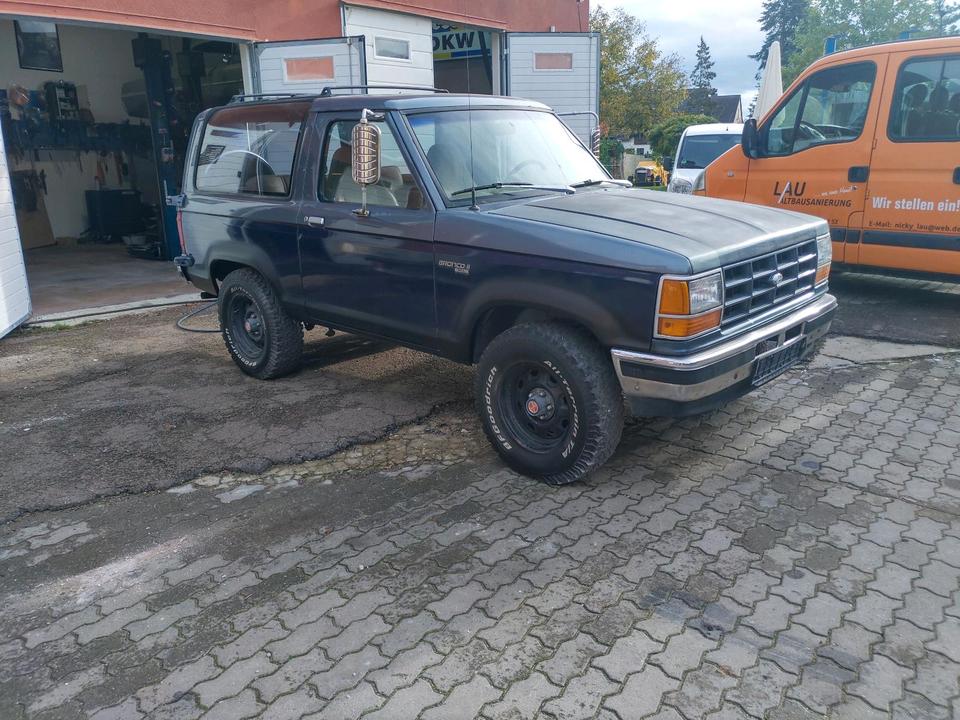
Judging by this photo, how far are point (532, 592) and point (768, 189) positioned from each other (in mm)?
5958

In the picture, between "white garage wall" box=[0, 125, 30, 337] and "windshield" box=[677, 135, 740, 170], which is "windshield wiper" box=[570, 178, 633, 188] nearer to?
"white garage wall" box=[0, 125, 30, 337]

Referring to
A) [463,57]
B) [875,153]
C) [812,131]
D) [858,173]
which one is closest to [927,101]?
[875,153]

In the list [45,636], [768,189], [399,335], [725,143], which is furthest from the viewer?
[725,143]

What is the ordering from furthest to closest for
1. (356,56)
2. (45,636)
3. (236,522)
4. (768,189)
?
(356,56) < (768,189) < (236,522) < (45,636)

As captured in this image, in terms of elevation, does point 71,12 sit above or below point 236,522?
above

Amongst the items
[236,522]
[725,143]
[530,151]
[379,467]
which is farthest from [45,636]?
[725,143]

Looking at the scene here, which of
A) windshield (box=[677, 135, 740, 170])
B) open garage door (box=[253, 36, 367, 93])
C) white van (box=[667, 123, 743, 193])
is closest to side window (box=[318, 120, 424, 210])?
open garage door (box=[253, 36, 367, 93])

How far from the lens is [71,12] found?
7.70m

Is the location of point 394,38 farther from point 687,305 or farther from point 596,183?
point 687,305

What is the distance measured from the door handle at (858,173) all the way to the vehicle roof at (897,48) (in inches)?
40.7

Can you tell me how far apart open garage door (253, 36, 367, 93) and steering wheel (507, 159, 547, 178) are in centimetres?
582

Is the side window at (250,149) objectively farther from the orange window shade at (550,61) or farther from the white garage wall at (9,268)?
the orange window shade at (550,61)

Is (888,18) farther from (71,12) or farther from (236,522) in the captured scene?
(236,522)

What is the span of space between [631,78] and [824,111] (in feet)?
111
